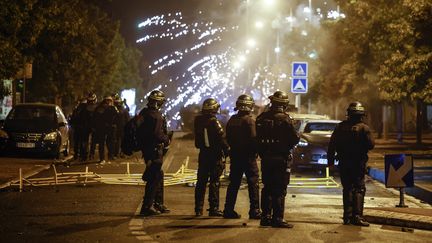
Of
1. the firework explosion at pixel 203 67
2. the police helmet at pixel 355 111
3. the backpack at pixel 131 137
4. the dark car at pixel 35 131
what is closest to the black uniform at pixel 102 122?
the dark car at pixel 35 131

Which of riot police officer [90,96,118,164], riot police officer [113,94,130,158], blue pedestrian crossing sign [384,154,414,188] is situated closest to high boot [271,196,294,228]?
blue pedestrian crossing sign [384,154,414,188]

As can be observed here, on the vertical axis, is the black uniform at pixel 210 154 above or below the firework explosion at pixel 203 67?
below

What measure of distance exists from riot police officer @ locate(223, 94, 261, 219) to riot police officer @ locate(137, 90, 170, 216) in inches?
41.2

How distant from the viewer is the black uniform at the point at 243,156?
1102 centimetres

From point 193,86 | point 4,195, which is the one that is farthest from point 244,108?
point 193,86

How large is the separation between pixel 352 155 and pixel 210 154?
213cm

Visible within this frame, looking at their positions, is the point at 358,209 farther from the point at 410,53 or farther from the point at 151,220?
the point at 410,53

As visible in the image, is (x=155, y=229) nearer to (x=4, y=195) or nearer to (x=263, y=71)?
(x=4, y=195)

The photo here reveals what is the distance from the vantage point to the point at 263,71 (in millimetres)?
79625

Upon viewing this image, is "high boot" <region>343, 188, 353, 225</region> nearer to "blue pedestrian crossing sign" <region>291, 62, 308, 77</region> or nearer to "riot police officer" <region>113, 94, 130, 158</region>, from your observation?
"riot police officer" <region>113, 94, 130, 158</region>

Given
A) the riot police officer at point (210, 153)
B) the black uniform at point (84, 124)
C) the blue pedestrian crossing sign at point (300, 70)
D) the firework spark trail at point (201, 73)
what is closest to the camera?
the riot police officer at point (210, 153)

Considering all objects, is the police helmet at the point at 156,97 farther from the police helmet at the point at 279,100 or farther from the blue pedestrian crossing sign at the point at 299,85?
the blue pedestrian crossing sign at the point at 299,85

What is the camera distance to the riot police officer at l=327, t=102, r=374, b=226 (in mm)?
10961

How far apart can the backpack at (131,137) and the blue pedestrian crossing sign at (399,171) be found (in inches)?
174
